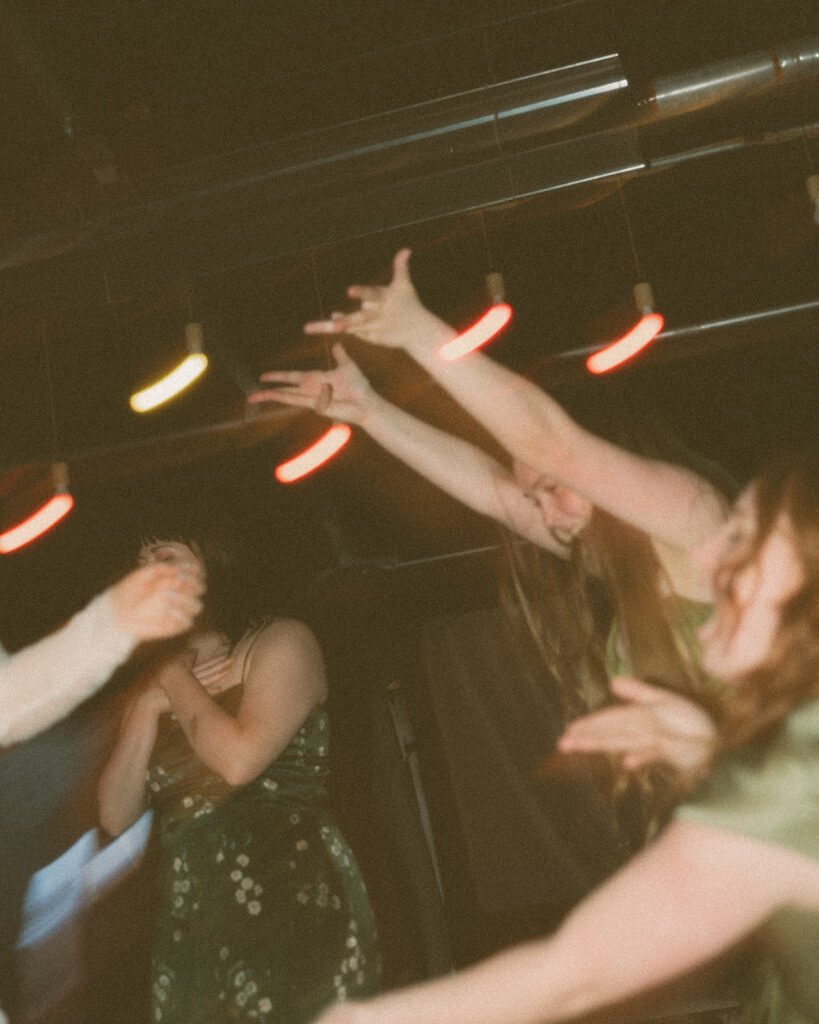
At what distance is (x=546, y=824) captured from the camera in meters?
4.14

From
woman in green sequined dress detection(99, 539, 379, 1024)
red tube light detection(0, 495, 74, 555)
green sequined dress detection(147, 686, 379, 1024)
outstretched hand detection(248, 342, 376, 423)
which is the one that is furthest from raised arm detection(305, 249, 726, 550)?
red tube light detection(0, 495, 74, 555)

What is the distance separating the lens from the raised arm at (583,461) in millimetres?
1407

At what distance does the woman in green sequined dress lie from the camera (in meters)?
1.59

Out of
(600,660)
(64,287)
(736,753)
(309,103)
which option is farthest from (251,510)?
(736,753)

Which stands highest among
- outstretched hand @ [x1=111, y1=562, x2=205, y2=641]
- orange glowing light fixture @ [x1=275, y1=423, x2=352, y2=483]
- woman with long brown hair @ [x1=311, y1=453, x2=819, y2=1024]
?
orange glowing light fixture @ [x1=275, y1=423, x2=352, y2=483]

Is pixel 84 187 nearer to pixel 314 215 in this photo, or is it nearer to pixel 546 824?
pixel 314 215

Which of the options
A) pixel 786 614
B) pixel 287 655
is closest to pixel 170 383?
pixel 287 655

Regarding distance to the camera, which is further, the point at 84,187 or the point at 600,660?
the point at 84,187

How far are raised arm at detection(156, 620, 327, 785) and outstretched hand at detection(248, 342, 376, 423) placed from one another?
512 mm

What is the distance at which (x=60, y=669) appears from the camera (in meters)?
1.54

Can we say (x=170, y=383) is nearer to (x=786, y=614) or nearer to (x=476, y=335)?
(x=476, y=335)

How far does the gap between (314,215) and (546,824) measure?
3130mm

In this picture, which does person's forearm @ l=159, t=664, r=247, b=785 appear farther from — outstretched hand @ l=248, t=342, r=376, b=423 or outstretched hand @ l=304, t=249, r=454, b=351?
outstretched hand @ l=304, t=249, r=454, b=351

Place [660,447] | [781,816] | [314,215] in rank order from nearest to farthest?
[781,816] < [660,447] < [314,215]
